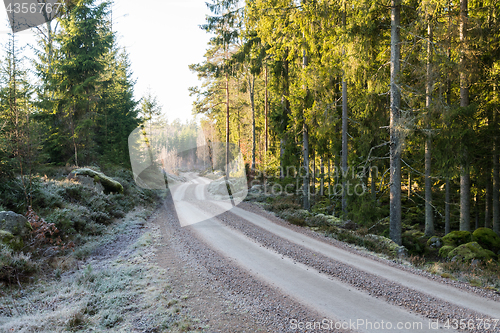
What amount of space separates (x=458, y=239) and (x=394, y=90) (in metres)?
7.41

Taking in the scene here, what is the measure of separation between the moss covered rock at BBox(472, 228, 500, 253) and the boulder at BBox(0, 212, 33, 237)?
17.1 metres

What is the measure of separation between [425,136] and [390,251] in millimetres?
5159

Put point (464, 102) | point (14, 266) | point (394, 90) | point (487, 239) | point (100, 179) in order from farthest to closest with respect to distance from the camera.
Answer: point (100, 179) < point (464, 102) < point (487, 239) < point (394, 90) < point (14, 266)

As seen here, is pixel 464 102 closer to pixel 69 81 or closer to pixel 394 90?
pixel 394 90

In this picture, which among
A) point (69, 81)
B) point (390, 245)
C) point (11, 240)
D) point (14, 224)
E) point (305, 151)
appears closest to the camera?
point (11, 240)

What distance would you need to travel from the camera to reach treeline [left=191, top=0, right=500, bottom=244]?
10.4 m

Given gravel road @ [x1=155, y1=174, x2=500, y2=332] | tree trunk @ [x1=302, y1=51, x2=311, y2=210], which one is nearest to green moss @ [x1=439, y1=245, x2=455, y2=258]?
gravel road @ [x1=155, y1=174, x2=500, y2=332]

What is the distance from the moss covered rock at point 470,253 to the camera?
9.67 m

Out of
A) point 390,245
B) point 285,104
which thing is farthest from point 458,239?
point 285,104

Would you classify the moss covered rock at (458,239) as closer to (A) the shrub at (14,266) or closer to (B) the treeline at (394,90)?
(B) the treeline at (394,90)

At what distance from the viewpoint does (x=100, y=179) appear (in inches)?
611

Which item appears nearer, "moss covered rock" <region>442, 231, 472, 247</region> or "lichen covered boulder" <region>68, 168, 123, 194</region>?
"moss covered rock" <region>442, 231, 472, 247</region>

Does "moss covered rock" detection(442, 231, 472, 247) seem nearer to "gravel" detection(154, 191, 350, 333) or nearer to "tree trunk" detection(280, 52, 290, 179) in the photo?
"gravel" detection(154, 191, 350, 333)

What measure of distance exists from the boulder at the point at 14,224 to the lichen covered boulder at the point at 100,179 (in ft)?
23.7
